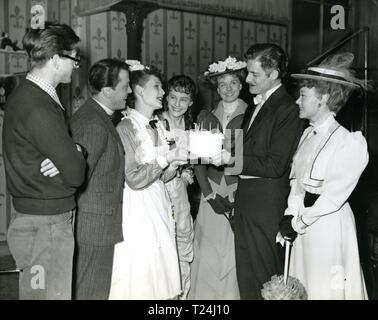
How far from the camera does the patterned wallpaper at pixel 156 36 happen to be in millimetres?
4699

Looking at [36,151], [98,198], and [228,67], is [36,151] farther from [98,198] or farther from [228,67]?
[228,67]

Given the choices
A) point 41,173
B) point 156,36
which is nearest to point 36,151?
point 41,173

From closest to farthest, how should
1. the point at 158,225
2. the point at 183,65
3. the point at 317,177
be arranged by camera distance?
the point at 317,177 → the point at 158,225 → the point at 183,65

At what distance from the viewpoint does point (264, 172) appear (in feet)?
9.12

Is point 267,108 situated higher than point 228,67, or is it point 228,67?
point 228,67

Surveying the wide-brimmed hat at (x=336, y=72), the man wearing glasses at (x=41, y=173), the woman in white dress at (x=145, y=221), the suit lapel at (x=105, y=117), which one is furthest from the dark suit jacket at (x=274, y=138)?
the man wearing glasses at (x=41, y=173)

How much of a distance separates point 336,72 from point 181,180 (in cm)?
132

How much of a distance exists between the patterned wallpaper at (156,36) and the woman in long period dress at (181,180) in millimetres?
1618

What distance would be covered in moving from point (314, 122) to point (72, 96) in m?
2.88

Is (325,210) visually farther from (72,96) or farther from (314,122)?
(72,96)

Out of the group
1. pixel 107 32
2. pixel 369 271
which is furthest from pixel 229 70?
pixel 369 271

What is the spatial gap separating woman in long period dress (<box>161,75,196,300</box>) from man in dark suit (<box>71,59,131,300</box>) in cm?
73

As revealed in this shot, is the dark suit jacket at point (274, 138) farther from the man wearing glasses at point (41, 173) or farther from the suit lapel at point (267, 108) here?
the man wearing glasses at point (41, 173)
